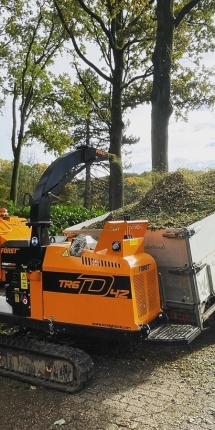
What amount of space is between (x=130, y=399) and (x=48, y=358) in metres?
0.98

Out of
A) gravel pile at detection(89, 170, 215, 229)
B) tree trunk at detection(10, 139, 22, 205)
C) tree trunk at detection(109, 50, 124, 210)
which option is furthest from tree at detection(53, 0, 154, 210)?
tree trunk at detection(10, 139, 22, 205)

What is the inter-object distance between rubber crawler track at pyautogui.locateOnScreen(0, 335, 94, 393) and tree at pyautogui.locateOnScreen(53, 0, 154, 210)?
662 cm

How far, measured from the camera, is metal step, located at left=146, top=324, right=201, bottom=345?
170 inches

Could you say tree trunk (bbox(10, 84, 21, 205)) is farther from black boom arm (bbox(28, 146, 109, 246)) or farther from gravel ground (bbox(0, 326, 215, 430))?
gravel ground (bbox(0, 326, 215, 430))

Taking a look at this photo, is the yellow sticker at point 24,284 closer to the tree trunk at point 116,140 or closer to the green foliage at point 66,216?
the green foliage at point 66,216

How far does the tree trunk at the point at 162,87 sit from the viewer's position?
10438mm

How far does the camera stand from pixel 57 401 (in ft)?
13.8

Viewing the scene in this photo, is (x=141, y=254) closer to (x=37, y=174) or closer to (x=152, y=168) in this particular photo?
(x=152, y=168)

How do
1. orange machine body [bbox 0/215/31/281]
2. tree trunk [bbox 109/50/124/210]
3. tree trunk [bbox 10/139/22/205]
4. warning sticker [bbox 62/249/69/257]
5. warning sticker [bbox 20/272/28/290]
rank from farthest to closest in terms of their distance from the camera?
tree trunk [bbox 10/139/22/205], tree trunk [bbox 109/50/124/210], orange machine body [bbox 0/215/31/281], warning sticker [bbox 20/272/28/290], warning sticker [bbox 62/249/69/257]

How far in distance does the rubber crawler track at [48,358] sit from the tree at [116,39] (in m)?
6.62

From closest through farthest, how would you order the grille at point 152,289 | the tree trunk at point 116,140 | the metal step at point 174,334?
1. the metal step at point 174,334
2. the grille at point 152,289
3. the tree trunk at point 116,140

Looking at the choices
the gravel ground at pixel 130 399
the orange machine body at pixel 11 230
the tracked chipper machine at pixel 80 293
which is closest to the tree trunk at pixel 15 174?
the orange machine body at pixel 11 230

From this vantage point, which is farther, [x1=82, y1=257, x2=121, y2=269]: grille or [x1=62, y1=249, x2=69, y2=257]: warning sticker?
[x1=62, y1=249, x2=69, y2=257]: warning sticker

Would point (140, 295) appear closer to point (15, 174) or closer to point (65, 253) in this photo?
point (65, 253)
